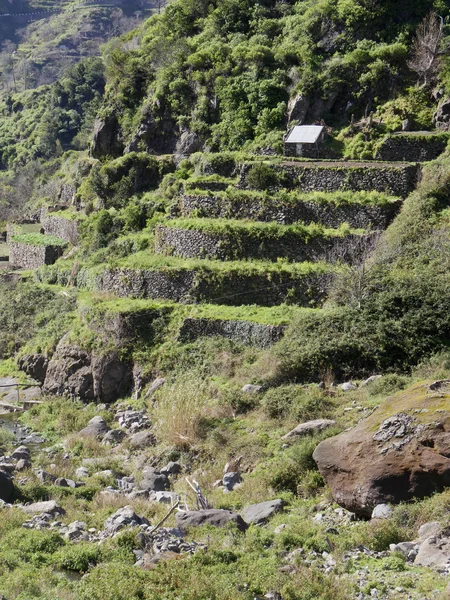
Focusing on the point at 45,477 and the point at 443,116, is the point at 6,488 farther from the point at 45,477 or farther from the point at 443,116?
the point at 443,116

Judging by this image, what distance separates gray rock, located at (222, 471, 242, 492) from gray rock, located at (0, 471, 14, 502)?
5575 millimetres

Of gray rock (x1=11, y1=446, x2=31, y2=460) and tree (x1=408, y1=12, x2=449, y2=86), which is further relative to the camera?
tree (x1=408, y1=12, x2=449, y2=86)

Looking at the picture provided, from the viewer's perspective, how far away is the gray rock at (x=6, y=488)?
61.1ft

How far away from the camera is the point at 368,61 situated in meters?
37.9

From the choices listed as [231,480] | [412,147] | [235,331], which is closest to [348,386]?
[231,480]

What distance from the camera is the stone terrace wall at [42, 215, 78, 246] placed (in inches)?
1681

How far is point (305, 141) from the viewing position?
113ft

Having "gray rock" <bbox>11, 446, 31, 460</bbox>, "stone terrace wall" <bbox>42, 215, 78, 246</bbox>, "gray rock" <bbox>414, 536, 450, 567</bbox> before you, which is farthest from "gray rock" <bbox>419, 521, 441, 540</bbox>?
"stone terrace wall" <bbox>42, 215, 78, 246</bbox>

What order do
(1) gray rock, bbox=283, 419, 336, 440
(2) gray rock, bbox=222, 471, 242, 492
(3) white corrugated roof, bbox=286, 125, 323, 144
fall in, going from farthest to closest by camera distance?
1. (3) white corrugated roof, bbox=286, 125, 323, 144
2. (1) gray rock, bbox=283, 419, 336, 440
3. (2) gray rock, bbox=222, 471, 242, 492

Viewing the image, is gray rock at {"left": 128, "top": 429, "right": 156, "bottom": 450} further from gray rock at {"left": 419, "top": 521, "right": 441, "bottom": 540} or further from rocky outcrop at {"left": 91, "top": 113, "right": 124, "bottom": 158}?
rocky outcrop at {"left": 91, "top": 113, "right": 124, "bottom": 158}

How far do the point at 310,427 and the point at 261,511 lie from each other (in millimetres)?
3561

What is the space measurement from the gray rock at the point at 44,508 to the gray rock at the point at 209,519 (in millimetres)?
3348

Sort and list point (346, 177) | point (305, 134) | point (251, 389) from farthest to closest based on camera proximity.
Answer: point (305, 134) → point (346, 177) → point (251, 389)

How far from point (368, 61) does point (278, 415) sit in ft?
77.9
